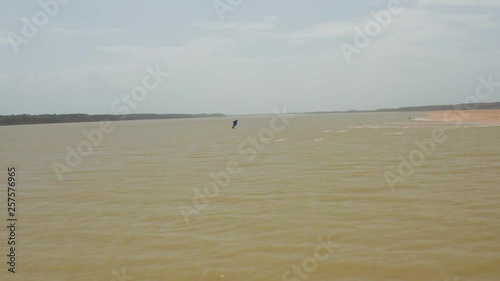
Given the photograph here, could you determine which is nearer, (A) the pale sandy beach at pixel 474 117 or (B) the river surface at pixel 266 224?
(B) the river surface at pixel 266 224

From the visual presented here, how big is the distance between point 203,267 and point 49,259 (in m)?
3.27

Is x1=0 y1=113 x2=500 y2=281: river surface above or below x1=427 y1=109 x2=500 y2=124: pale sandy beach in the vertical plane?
above

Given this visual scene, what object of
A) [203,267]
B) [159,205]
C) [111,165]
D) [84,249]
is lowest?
[111,165]

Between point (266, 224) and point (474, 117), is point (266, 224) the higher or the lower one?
the higher one

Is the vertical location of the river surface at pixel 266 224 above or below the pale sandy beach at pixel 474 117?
above

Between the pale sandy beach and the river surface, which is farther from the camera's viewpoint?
the pale sandy beach

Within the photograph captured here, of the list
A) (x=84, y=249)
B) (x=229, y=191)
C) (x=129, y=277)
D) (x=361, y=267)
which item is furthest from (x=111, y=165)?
(x=361, y=267)

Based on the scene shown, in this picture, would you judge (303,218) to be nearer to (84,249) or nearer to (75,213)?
(84,249)

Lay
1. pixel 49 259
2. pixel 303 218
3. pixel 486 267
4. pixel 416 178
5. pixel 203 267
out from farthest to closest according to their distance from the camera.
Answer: pixel 416 178 < pixel 303 218 < pixel 49 259 < pixel 203 267 < pixel 486 267

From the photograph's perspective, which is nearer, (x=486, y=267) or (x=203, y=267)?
(x=486, y=267)

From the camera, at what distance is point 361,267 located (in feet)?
23.7

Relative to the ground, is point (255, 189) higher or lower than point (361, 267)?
lower

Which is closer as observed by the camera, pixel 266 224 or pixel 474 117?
pixel 266 224

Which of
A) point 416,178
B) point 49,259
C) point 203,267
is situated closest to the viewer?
point 203,267
